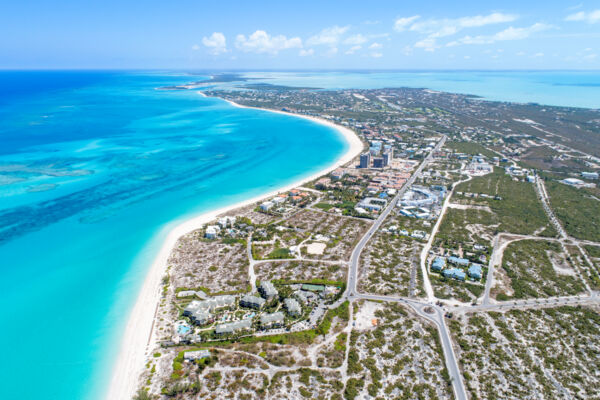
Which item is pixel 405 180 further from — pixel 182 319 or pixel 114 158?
pixel 114 158

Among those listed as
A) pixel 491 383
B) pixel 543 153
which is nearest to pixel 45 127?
pixel 491 383

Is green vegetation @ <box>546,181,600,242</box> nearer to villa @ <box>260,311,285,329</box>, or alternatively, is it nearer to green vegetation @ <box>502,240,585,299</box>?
green vegetation @ <box>502,240,585,299</box>

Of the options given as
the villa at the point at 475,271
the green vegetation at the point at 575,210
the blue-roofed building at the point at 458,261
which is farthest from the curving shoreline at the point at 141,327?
the green vegetation at the point at 575,210

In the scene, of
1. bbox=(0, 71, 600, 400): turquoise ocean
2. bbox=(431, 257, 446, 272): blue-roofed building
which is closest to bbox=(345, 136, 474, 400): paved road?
bbox=(431, 257, 446, 272): blue-roofed building

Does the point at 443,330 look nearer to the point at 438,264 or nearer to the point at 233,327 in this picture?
the point at 438,264

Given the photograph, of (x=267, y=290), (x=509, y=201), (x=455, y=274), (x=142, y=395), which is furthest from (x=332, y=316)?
(x=509, y=201)
